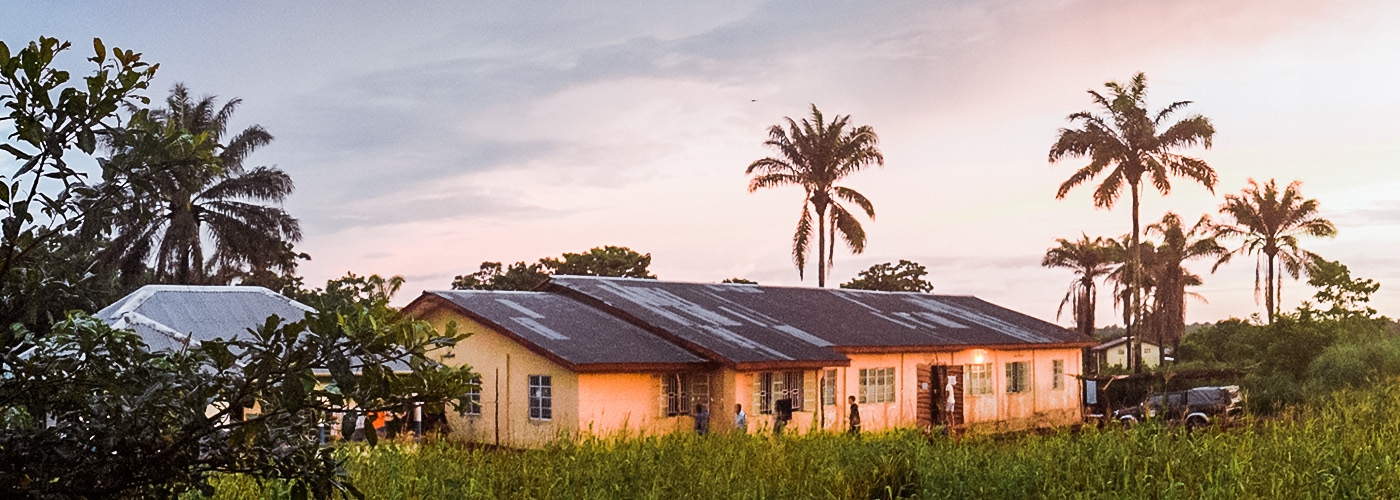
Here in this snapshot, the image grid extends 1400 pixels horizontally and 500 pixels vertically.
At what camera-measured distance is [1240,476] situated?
11477mm

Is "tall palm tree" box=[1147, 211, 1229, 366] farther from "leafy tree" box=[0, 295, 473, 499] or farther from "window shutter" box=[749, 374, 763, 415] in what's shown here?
"leafy tree" box=[0, 295, 473, 499]

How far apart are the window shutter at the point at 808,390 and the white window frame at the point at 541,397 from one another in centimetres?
596

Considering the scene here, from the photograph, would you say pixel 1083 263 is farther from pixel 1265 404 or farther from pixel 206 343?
pixel 206 343

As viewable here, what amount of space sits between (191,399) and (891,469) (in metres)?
8.30

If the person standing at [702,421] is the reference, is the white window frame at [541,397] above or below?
above

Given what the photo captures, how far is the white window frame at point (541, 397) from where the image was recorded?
83.1 ft

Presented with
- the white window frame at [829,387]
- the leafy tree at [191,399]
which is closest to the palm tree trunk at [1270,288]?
the white window frame at [829,387]

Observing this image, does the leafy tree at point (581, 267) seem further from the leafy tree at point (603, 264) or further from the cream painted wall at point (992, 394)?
the cream painted wall at point (992, 394)

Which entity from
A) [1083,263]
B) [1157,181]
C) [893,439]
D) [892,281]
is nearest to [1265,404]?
[1157,181]

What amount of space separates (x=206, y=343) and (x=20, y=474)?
94 centimetres

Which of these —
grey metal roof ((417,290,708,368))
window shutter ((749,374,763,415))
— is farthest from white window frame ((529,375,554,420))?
window shutter ((749,374,763,415))

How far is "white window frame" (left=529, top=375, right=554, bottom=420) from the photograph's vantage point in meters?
25.3

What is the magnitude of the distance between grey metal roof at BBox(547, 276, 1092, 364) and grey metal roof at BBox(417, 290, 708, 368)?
576mm

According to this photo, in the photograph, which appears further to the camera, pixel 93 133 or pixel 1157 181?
pixel 1157 181
